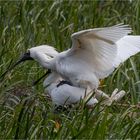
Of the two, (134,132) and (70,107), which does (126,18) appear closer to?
(70,107)

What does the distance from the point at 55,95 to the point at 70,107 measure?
0.15m

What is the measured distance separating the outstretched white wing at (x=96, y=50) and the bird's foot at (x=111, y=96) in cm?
→ 14

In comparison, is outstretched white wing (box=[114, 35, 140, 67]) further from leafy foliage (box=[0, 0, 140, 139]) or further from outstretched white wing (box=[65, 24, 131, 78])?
leafy foliage (box=[0, 0, 140, 139])

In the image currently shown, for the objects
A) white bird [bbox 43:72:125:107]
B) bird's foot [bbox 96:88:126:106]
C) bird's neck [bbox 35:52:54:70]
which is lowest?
bird's foot [bbox 96:88:126:106]

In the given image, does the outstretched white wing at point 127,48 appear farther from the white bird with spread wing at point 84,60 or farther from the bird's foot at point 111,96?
the bird's foot at point 111,96

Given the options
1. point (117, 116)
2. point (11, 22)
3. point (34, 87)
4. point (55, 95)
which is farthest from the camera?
point (11, 22)

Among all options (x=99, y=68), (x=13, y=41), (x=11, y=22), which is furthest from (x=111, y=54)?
(x=11, y=22)

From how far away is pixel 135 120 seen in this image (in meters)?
6.14

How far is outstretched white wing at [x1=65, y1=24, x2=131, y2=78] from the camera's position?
20.8ft

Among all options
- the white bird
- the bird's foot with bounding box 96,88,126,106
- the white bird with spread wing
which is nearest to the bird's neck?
the white bird with spread wing

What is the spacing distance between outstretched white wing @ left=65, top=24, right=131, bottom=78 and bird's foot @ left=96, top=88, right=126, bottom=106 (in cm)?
Answer: 14

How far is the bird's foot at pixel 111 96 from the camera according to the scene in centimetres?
662

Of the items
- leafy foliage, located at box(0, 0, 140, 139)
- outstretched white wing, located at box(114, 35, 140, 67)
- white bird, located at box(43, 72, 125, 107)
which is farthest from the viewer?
outstretched white wing, located at box(114, 35, 140, 67)

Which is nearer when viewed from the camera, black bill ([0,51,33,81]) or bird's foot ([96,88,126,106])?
bird's foot ([96,88,126,106])
